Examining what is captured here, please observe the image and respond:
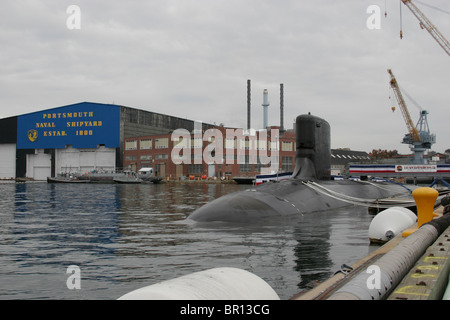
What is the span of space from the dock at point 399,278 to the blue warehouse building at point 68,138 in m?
88.8

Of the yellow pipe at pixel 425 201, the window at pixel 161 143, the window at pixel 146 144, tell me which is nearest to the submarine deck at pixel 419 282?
the yellow pipe at pixel 425 201

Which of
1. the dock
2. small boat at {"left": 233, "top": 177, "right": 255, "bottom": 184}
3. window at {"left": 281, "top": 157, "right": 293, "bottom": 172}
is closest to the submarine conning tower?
the dock

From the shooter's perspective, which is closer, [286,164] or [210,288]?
[210,288]

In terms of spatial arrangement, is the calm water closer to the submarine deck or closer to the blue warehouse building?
the submarine deck

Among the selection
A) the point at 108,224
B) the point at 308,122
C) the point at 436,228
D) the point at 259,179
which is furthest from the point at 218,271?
the point at 259,179

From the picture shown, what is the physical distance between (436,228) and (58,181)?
88873 mm

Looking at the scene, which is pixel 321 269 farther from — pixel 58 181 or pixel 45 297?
pixel 58 181

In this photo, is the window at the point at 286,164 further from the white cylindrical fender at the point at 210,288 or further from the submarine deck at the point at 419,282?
the white cylindrical fender at the point at 210,288

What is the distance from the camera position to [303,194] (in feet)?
64.5

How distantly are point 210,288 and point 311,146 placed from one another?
1893 centimetres

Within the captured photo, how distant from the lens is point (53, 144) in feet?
314

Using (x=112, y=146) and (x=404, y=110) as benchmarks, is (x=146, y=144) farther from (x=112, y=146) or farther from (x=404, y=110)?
(x=404, y=110)

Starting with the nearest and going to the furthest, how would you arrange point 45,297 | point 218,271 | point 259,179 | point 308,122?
1. point 218,271
2. point 45,297
3. point 308,122
4. point 259,179

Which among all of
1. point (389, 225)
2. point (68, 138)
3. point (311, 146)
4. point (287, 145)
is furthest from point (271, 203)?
point (68, 138)
